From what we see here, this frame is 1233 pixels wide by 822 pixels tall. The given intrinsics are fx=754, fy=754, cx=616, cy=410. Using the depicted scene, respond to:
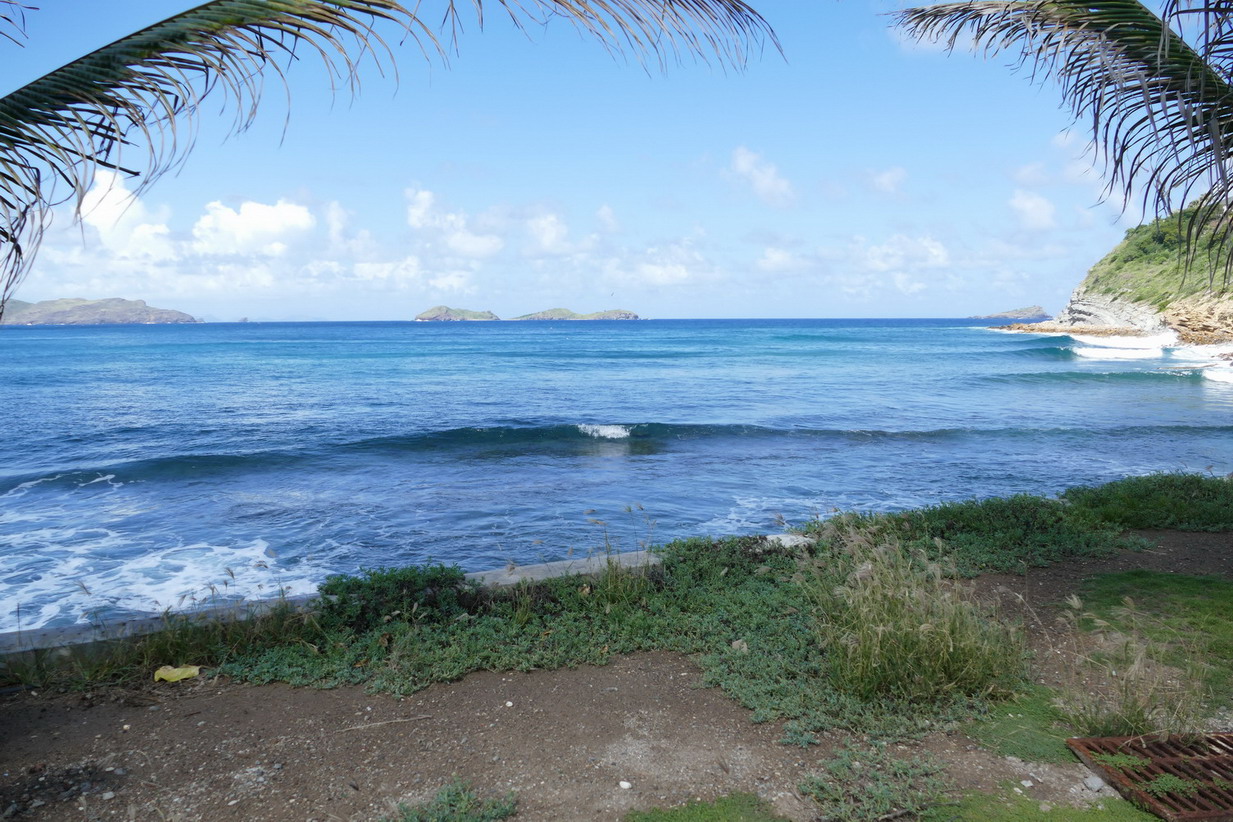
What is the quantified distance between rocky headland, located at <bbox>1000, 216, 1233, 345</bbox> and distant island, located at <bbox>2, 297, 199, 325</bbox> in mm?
181483

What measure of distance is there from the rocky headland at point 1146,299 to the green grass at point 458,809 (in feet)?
139

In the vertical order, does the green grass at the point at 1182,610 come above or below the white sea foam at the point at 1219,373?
below

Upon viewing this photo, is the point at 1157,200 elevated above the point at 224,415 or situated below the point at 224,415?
above

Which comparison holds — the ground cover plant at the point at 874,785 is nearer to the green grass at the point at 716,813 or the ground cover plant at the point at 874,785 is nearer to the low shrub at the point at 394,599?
the green grass at the point at 716,813

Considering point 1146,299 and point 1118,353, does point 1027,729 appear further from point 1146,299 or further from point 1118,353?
point 1146,299

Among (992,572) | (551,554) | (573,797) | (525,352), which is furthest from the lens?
(525,352)

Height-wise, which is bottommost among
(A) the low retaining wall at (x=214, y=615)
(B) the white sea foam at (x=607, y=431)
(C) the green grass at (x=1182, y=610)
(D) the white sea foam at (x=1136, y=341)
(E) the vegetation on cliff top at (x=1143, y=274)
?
(B) the white sea foam at (x=607, y=431)

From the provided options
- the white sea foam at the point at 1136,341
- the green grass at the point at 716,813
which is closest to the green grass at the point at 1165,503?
the green grass at the point at 716,813

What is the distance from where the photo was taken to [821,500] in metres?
11.8

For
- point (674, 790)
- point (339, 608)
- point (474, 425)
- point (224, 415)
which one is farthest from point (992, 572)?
point (224, 415)

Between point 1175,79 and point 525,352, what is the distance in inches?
2037

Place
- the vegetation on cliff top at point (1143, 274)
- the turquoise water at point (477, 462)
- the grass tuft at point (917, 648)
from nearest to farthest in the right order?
1. the grass tuft at point (917, 648)
2. the turquoise water at point (477, 462)
3. the vegetation on cliff top at point (1143, 274)

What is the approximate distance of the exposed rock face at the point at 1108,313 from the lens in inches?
2082

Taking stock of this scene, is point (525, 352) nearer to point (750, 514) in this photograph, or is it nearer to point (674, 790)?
point (750, 514)
